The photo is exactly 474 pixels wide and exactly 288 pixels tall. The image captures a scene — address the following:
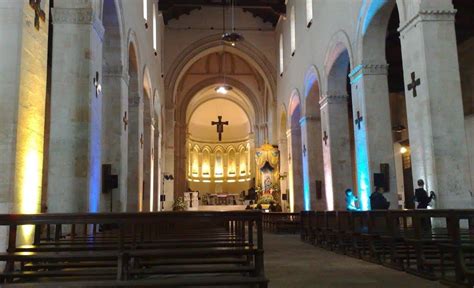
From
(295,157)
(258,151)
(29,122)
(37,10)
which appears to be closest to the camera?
(29,122)

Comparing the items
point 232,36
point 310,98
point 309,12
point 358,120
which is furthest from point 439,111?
point 232,36

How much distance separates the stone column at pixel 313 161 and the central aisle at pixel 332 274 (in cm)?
943

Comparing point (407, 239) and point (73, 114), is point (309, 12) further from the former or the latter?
point (407, 239)

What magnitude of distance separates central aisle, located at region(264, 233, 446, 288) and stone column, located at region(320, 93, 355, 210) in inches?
260

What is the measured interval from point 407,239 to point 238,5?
63.0 feet

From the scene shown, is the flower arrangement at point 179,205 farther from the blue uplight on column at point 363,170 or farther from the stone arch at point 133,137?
the blue uplight on column at point 363,170

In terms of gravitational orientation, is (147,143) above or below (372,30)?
below

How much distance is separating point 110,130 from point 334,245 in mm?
6090

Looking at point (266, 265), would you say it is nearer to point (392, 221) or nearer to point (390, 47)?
point (392, 221)

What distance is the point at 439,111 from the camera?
785 centimetres

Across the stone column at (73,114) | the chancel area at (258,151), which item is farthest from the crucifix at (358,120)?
the stone column at (73,114)

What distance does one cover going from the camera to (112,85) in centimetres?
1128

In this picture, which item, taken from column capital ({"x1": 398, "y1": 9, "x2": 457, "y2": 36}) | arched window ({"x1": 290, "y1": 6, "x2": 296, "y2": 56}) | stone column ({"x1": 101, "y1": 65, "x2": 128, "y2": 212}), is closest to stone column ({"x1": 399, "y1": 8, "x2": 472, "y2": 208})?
column capital ({"x1": 398, "y1": 9, "x2": 457, "y2": 36})

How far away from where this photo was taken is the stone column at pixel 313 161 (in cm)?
1664
